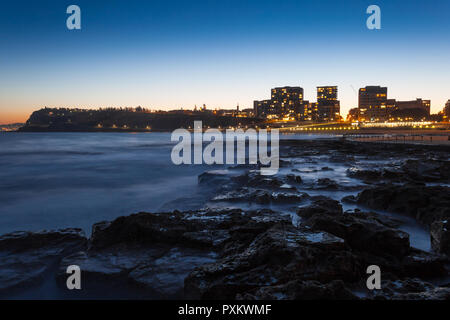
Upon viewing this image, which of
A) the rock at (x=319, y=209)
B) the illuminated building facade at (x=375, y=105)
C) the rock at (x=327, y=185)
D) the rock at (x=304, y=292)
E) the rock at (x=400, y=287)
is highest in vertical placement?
the illuminated building facade at (x=375, y=105)

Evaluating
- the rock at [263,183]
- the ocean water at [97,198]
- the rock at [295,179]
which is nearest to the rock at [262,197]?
the ocean water at [97,198]

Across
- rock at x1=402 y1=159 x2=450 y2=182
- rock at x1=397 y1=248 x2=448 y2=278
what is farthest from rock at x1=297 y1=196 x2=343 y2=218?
rock at x1=402 y1=159 x2=450 y2=182

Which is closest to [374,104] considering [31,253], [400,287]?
[400,287]

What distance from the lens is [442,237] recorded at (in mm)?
3904

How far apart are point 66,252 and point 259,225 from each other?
3083 millimetres

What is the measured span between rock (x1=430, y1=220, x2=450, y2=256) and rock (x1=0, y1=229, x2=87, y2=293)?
18.1 feet

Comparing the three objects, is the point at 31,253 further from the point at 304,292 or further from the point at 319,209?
the point at 319,209

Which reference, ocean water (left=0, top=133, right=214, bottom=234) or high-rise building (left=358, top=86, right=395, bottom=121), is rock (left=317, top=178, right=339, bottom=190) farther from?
high-rise building (left=358, top=86, right=395, bottom=121)

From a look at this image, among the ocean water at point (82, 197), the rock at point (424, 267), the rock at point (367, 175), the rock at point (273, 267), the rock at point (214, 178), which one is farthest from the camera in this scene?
the rock at point (214, 178)

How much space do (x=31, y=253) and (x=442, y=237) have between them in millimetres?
6176

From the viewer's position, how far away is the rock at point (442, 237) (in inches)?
151

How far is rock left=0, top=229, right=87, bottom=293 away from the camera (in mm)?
3639

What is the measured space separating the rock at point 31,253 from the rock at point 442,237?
18.1ft

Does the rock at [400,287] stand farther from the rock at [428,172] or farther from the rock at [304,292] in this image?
the rock at [428,172]
